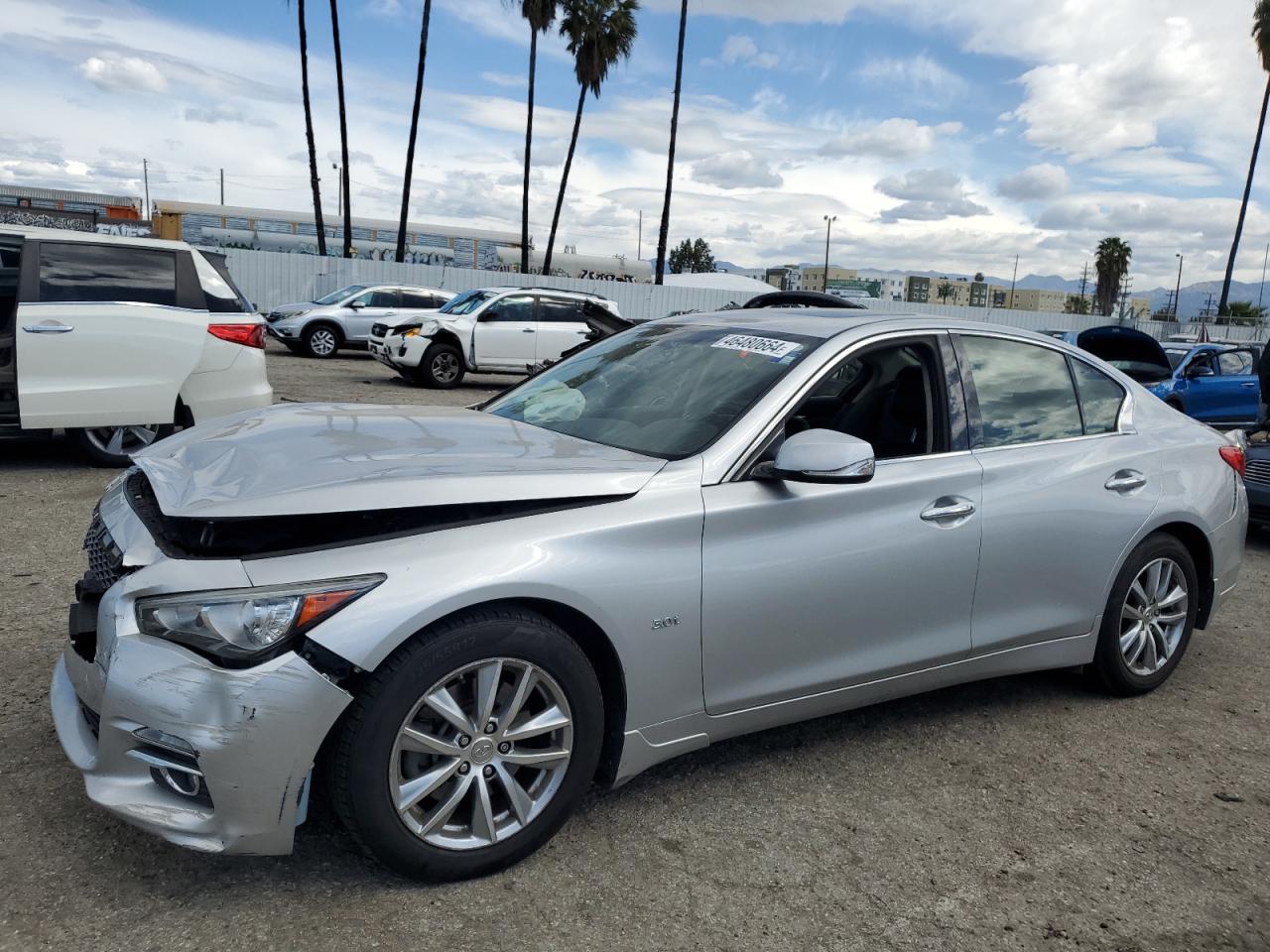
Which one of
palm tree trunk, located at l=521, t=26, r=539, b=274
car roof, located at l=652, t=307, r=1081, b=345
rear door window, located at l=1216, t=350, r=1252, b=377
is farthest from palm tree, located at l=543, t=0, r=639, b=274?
car roof, located at l=652, t=307, r=1081, b=345

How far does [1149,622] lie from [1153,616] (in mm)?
37

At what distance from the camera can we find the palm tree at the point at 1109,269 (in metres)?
69.1

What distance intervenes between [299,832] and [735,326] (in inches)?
89.9

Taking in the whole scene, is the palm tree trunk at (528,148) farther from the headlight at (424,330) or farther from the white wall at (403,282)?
the headlight at (424,330)

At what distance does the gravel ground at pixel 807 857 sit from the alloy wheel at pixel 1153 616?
26cm

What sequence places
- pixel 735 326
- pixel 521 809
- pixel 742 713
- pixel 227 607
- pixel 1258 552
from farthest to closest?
Result: pixel 1258 552 < pixel 735 326 < pixel 742 713 < pixel 521 809 < pixel 227 607

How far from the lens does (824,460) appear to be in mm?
2951

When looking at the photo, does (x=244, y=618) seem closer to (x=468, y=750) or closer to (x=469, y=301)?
(x=468, y=750)

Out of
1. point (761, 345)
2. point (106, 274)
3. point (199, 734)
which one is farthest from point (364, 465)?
point (106, 274)

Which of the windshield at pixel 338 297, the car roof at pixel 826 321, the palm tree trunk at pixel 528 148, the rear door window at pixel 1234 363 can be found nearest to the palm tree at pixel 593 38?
the palm tree trunk at pixel 528 148

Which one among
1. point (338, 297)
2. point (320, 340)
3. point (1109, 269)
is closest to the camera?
point (320, 340)

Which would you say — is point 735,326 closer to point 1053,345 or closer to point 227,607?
point 1053,345

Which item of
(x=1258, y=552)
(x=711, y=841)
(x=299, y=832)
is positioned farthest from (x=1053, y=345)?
(x=1258, y=552)

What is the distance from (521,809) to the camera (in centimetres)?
272
